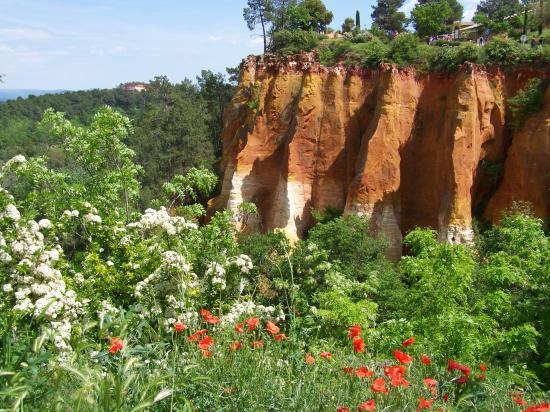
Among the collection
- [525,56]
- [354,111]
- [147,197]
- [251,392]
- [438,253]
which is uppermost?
[525,56]

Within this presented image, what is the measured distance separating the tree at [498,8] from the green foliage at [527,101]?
75.4ft

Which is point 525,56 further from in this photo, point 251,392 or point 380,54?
point 251,392

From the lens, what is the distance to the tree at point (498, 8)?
40.8 metres

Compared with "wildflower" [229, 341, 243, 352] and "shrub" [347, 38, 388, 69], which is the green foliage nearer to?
"shrub" [347, 38, 388, 69]

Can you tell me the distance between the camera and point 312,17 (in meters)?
36.5

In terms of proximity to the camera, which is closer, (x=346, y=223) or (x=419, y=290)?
(x=419, y=290)

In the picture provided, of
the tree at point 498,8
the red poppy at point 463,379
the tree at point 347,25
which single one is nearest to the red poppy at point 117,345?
the red poppy at point 463,379

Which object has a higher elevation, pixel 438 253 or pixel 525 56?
pixel 525 56

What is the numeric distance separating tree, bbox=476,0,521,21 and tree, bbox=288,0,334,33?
12740 mm

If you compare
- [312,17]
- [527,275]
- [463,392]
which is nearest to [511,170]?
[527,275]

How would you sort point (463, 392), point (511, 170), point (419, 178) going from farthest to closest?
point (419, 178) < point (511, 170) < point (463, 392)

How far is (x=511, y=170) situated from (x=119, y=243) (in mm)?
15495

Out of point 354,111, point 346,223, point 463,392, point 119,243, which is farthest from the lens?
point 354,111

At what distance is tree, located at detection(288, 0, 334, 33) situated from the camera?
1389 inches
